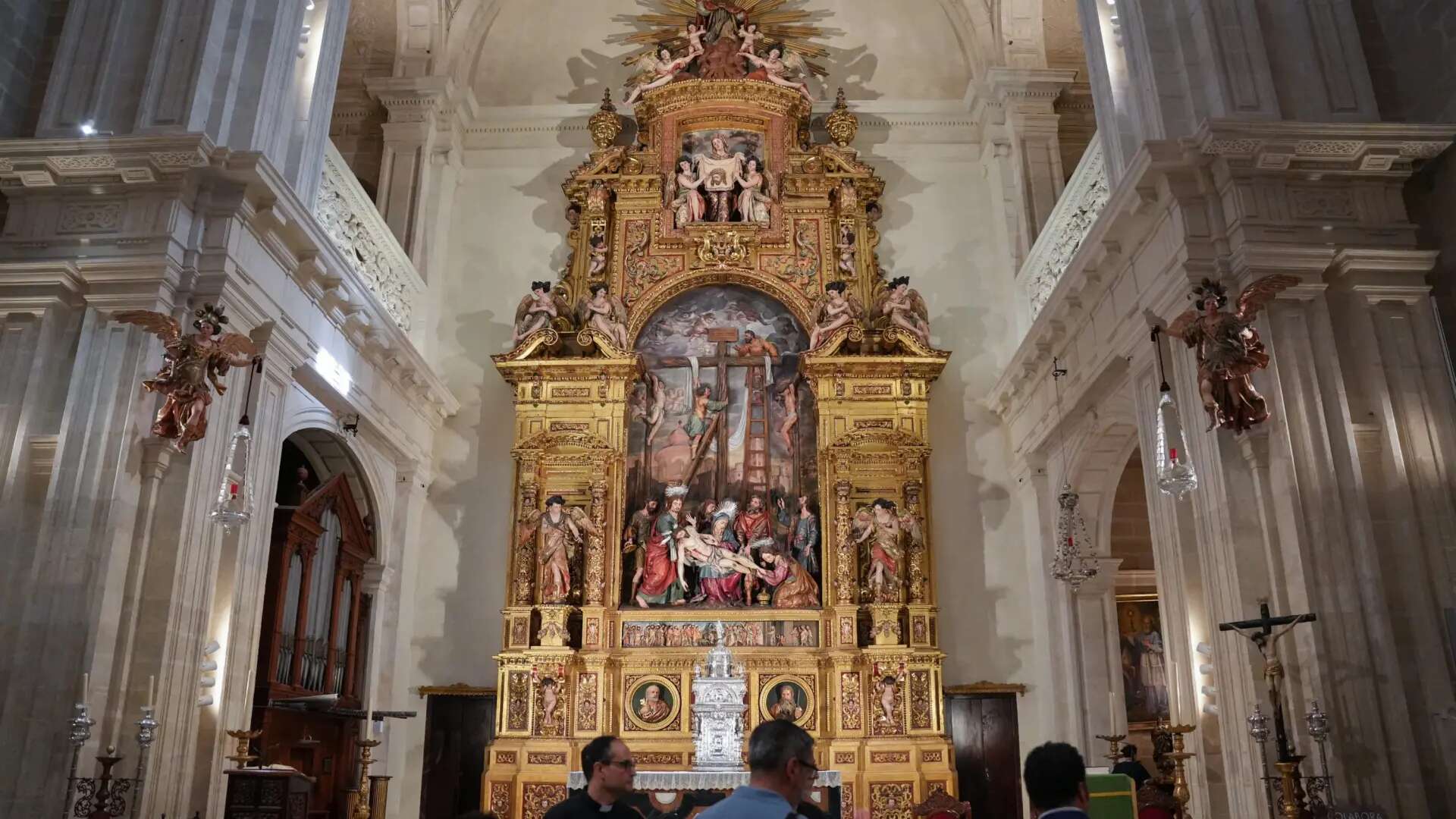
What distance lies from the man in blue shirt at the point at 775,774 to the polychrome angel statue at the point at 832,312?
11.1 metres

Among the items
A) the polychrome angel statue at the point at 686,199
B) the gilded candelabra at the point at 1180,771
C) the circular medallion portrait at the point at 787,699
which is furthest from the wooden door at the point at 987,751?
the polychrome angel statue at the point at 686,199

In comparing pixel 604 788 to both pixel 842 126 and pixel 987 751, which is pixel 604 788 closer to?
pixel 987 751

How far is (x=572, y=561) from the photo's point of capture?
44.3ft

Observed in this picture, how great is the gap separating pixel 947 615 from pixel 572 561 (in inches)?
180

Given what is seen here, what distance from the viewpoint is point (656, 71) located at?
15.7 m

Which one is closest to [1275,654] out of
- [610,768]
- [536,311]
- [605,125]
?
[610,768]

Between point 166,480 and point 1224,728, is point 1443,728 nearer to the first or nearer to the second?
point 1224,728

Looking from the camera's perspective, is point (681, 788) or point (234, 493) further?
point (681, 788)

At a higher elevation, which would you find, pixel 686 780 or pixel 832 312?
pixel 832 312

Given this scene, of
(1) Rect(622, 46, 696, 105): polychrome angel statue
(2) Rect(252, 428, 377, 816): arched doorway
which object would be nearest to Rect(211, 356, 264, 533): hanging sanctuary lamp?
(2) Rect(252, 428, 377, 816): arched doorway

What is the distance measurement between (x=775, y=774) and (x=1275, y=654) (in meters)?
5.00

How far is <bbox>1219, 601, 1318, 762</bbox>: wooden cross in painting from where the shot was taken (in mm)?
6832

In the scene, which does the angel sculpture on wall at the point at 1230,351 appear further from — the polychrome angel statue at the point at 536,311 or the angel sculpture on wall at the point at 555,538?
the polychrome angel statue at the point at 536,311

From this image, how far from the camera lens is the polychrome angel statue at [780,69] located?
51.2 ft
